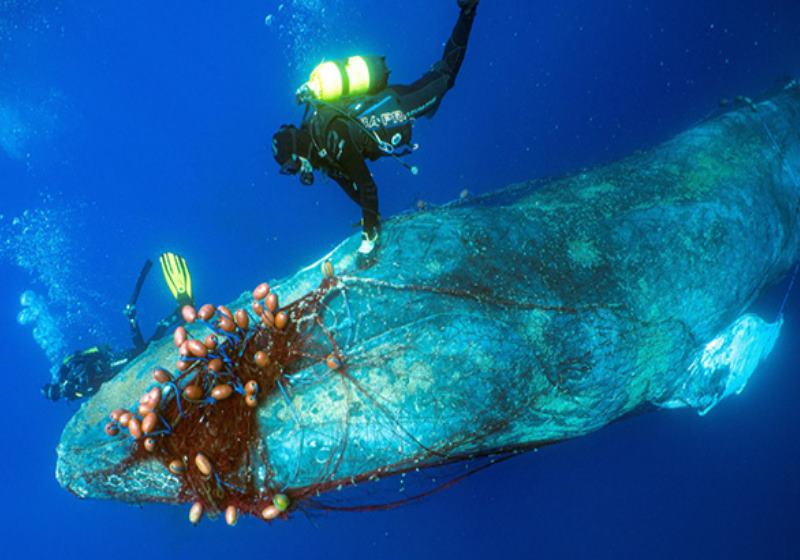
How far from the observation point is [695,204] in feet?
17.3

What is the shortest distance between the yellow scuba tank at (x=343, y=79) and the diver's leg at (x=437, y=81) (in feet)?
1.40

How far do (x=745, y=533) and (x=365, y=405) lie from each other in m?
16.0

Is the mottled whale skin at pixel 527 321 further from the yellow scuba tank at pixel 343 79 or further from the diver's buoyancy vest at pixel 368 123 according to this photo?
the yellow scuba tank at pixel 343 79

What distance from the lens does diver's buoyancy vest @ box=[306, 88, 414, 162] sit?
4.21 m

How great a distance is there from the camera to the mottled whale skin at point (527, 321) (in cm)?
368

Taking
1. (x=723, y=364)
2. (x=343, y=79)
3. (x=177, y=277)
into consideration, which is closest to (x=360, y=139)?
(x=343, y=79)

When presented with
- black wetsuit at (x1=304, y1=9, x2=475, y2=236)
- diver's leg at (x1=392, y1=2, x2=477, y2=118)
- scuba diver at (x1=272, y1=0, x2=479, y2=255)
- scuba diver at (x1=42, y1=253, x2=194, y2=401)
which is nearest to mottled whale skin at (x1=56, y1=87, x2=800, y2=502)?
black wetsuit at (x1=304, y1=9, x2=475, y2=236)

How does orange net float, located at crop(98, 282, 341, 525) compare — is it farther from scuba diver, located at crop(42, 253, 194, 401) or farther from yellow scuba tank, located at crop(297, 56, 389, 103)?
scuba diver, located at crop(42, 253, 194, 401)

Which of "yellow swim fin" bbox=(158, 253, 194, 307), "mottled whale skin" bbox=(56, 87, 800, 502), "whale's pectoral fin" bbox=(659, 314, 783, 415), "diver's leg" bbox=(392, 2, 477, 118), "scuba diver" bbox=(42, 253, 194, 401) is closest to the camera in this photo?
"mottled whale skin" bbox=(56, 87, 800, 502)

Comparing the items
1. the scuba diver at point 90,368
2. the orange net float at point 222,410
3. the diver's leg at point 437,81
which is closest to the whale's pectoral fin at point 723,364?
the diver's leg at point 437,81

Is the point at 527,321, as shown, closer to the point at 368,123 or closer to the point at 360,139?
the point at 360,139

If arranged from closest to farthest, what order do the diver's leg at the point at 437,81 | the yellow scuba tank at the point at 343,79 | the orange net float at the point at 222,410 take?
1. the orange net float at the point at 222,410
2. the yellow scuba tank at the point at 343,79
3. the diver's leg at the point at 437,81

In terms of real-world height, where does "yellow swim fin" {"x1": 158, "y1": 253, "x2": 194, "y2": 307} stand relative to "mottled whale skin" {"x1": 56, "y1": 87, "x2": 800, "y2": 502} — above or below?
above

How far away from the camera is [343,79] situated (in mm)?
4188
